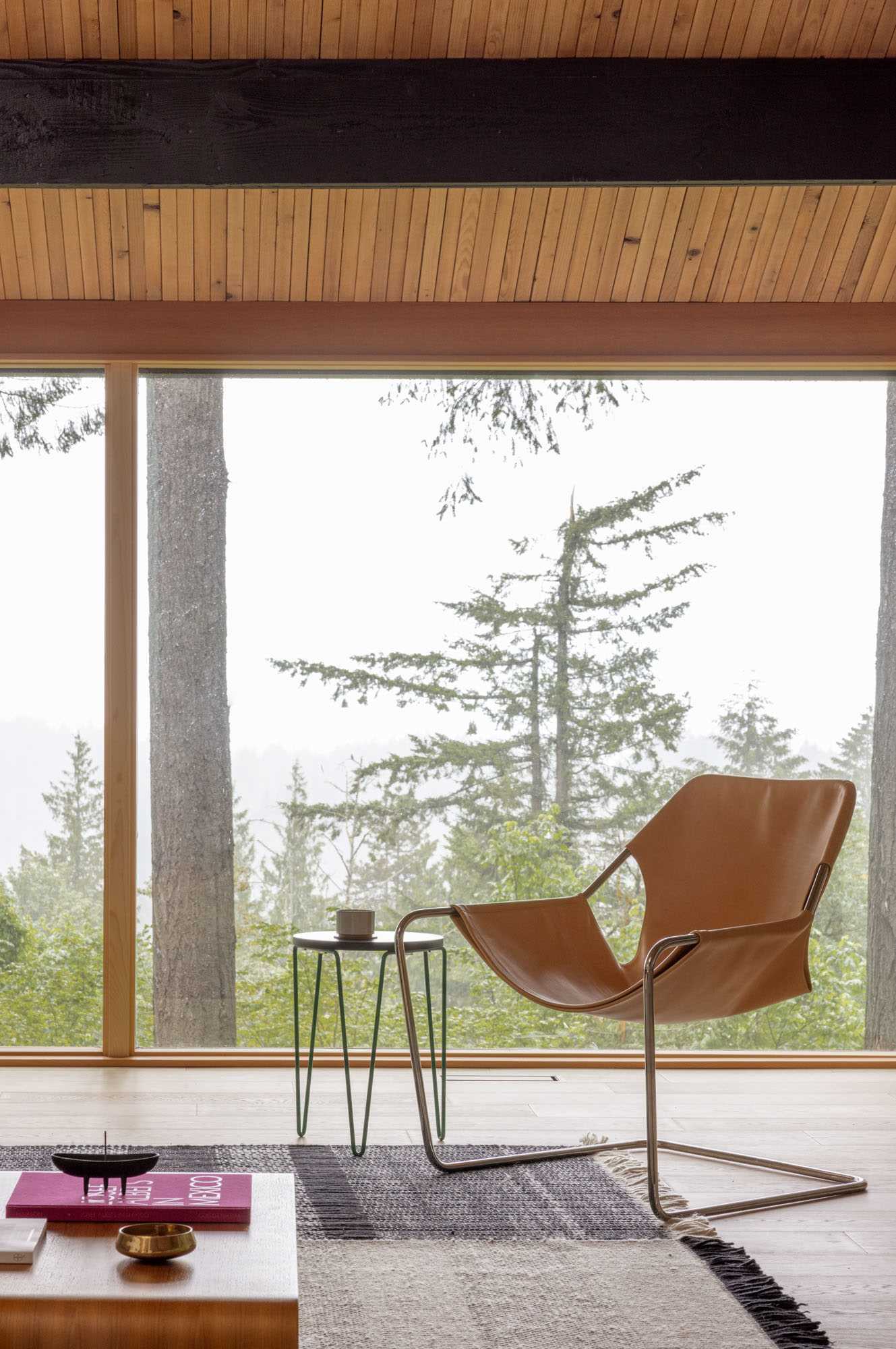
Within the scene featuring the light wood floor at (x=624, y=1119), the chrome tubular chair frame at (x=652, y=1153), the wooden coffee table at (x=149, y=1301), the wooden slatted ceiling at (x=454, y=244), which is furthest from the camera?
the wooden slatted ceiling at (x=454, y=244)

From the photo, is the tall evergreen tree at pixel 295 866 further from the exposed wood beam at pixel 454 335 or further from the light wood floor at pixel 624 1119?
the exposed wood beam at pixel 454 335

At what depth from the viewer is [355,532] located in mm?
4039

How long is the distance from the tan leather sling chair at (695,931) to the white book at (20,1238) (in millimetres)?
1262

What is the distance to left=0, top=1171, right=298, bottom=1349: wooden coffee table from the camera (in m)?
1.25

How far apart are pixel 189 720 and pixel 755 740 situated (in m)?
1.81

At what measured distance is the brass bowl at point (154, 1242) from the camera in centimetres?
137

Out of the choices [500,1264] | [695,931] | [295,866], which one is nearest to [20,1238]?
[500,1264]

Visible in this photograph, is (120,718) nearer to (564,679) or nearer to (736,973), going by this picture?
(564,679)

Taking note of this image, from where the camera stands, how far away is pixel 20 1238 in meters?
1.40

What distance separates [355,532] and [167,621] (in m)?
0.66

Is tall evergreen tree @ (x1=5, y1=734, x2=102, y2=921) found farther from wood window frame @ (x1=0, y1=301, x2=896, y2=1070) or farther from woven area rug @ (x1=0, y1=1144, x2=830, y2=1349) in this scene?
woven area rug @ (x1=0, y1=1144, x2=830, y2=1349)

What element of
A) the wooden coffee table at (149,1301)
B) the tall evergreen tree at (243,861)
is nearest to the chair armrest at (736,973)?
the wooden coffee table at (149,1301)

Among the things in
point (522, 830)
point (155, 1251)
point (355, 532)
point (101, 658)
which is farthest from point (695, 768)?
point (155, 1251)

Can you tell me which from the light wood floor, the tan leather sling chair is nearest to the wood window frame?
the light wood floor
